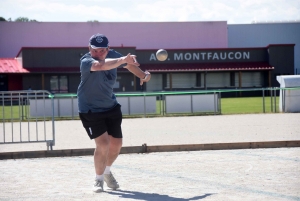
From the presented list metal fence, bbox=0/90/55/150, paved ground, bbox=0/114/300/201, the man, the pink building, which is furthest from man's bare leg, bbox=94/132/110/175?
the pink building

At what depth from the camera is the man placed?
23.0 feet

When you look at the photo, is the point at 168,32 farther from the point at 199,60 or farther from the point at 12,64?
the point at 12,64

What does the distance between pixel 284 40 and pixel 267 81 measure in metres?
15.4

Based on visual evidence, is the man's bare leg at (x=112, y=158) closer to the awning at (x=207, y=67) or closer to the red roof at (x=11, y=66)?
the red roof at (x=11, y=66)

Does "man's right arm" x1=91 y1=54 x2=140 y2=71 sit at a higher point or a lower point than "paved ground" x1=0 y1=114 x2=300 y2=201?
higher

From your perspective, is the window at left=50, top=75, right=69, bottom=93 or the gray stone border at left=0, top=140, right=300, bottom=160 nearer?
the gray stone border at left=0, top=140, right=300, bottom=160

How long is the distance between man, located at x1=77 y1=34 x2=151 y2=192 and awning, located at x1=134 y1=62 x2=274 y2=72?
1836 inches

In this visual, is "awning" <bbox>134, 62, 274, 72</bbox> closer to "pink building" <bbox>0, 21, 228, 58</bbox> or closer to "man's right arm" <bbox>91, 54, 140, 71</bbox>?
"pink building" <bbox>0, 21, 228, 58</bbox>

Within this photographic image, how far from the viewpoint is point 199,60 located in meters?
56.6

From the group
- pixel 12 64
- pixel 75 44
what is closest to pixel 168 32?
pixel 75 44

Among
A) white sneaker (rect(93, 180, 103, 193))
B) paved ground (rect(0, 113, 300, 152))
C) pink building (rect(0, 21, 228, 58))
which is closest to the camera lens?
white sneaker (rect(93, 180, 103, 193))

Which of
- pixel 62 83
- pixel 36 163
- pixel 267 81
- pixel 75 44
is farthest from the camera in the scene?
pixel 75 44

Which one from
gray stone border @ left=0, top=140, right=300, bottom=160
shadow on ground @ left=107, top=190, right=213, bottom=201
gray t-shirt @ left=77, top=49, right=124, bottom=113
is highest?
gray t-shirt @ left=77, top=49, right=124, bottom=113

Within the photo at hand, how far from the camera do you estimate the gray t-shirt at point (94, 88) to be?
702 centimetres
